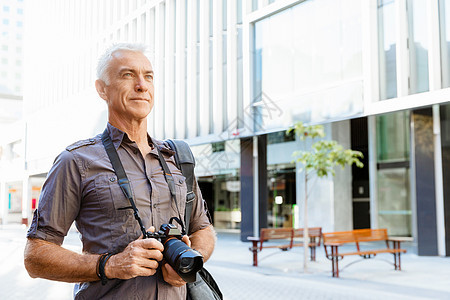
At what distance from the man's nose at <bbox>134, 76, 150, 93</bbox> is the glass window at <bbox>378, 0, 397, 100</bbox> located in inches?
606

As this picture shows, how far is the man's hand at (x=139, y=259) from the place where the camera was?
5.14ft

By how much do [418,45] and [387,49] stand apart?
3.55ft

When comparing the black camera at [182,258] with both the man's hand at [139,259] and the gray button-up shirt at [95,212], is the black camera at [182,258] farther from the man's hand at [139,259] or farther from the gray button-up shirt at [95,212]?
the gray button-up shirt at [95,212]

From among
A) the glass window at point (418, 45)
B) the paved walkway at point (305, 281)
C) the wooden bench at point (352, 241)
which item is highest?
the glass window at point (418, 45)

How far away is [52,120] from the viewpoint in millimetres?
41594

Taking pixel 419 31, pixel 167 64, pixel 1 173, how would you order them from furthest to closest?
pixel 1 173 → pixel 167 64 → pixel 419 31

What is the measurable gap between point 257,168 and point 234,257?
6.34 meters

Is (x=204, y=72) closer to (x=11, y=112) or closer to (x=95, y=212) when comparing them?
(x=95, y=212)

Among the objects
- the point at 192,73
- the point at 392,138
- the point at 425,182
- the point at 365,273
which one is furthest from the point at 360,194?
the point at 365,273

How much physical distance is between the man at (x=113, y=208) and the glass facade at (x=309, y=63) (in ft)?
51.5

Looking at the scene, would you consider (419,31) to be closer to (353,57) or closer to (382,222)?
(353,57)

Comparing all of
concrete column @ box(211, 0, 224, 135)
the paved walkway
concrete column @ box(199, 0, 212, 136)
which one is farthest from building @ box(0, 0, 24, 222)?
the paved walkway

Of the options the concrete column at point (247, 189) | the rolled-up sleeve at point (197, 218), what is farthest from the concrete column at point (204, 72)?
the rolled-up sleeve at point (197, 218)

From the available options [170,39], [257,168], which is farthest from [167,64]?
[257,168]
